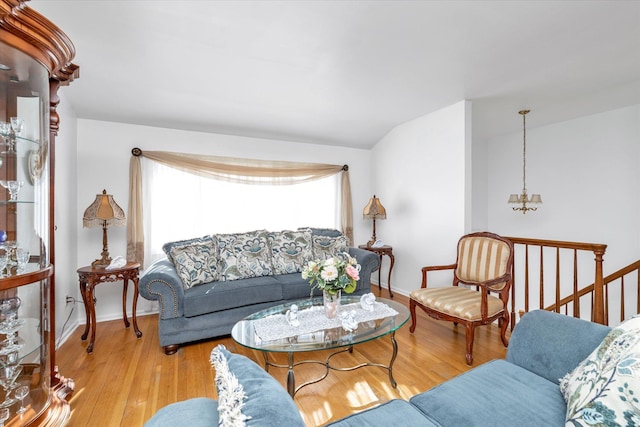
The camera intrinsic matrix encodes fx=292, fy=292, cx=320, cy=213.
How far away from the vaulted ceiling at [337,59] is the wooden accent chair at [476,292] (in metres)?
1.60

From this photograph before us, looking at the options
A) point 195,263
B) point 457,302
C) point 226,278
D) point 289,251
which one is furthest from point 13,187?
point 457,302

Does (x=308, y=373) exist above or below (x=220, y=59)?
below

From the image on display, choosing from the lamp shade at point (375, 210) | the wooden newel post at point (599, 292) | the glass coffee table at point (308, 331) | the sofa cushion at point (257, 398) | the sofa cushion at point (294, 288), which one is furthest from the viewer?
the lamp shade at point (375, 210)

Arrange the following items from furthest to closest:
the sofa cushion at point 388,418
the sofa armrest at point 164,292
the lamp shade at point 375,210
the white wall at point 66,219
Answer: the lamp shade at point 375,210 < the white wall at point 66,219 < the sofa armrest at point 164,292 < the sofa cushion at point 388,418

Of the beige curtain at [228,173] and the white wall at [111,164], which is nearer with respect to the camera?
the white wall at [111,164]

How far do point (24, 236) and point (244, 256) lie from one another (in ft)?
6.40

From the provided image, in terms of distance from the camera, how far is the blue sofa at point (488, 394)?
762 mm

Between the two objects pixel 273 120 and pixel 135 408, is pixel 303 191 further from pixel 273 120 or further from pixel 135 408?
pixel 135 408

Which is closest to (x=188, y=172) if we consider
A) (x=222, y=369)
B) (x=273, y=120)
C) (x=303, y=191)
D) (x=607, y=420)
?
(x=273, y=120)

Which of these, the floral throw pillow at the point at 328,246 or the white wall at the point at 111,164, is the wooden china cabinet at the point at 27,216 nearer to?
the white wall at the point at 111,164

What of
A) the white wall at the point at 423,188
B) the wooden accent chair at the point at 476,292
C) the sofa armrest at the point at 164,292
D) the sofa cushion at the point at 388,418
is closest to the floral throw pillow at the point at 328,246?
the white wall at the point at 423,188

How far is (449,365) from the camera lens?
7.45 ft

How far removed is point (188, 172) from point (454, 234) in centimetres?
330

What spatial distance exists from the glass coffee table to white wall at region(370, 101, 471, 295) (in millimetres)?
1617
